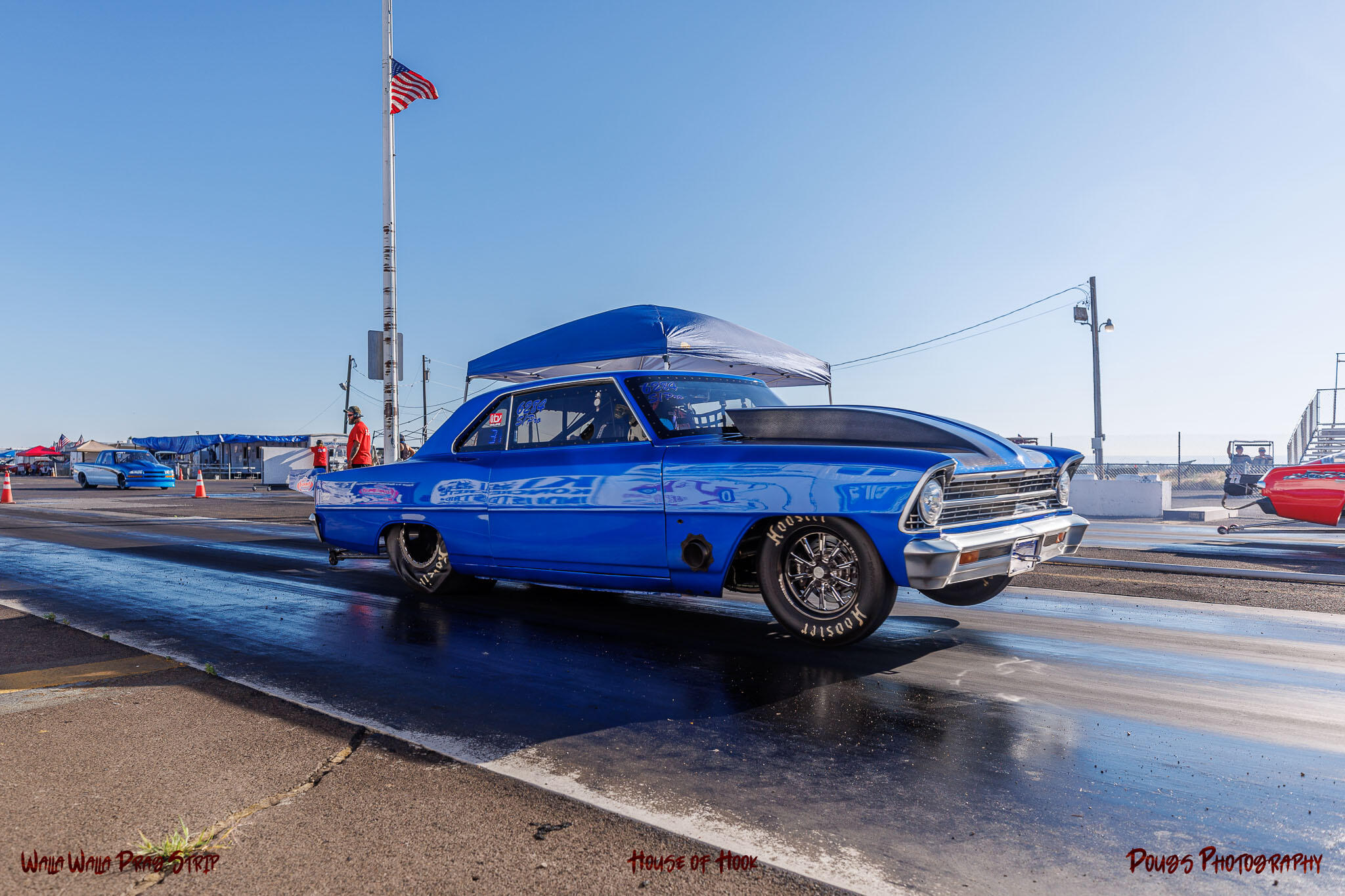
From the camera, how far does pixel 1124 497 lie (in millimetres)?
18359

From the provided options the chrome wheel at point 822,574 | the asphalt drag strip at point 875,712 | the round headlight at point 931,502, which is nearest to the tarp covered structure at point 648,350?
the asphalt drag strip at point 875,712

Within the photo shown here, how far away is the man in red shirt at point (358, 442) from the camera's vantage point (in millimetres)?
12648

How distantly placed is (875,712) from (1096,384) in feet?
82.6

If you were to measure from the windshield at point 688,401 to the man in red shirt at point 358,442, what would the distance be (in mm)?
8280

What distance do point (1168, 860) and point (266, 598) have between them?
19.7ft

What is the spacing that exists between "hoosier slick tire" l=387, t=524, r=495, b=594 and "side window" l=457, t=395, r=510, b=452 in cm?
71

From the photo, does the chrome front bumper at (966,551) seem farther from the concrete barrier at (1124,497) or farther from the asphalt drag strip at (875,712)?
the concrete barrier at (1124,497)

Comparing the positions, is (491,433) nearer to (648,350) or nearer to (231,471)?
(648,350)

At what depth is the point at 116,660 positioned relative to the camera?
4285mm

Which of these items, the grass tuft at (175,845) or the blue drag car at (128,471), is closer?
the grass tuft at (175,845)

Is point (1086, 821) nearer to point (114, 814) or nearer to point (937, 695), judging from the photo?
point (937, 695)

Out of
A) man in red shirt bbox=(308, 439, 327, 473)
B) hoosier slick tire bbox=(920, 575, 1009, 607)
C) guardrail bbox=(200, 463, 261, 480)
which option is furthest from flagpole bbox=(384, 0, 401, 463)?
guardrail bbox=(200, 463, 261, 480)

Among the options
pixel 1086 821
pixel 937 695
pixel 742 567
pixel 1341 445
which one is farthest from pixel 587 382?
pixel 1341 445

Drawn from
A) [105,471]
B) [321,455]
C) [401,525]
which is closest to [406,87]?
[321,455]
